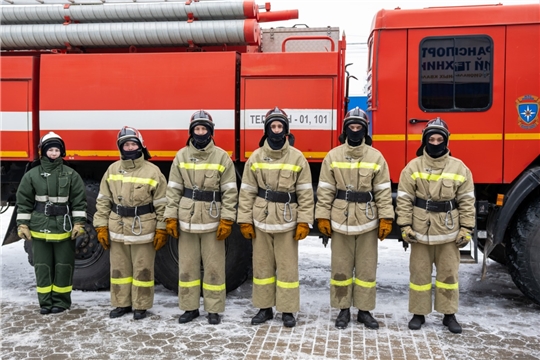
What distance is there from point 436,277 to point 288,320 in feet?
4.44

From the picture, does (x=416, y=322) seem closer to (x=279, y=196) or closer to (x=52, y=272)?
(x=279, y=196)

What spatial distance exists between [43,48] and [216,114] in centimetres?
204

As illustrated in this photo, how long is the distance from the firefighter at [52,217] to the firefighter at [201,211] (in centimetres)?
105

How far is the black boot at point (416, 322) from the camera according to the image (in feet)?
14.8

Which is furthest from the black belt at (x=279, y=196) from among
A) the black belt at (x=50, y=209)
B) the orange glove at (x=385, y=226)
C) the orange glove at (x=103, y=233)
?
the black belt at (x=50, y=209)

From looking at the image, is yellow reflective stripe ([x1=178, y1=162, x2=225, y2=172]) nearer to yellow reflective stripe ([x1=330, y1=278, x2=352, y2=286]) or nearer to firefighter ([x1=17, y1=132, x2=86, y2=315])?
firefighter ([x1=17, y1=132, x2=86, y2=315])

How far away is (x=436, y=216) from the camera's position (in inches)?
Answer: 173

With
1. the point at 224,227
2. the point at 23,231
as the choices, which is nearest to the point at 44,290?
the point at 23,231

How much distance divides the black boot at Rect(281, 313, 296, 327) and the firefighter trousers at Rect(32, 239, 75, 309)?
2118 mm

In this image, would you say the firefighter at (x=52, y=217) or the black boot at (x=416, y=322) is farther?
the firefighter at (x=52, y=217)

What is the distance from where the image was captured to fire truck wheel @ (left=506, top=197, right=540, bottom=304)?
472cm

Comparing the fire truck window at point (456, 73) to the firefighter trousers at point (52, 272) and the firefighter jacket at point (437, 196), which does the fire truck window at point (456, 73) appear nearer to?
the firefighter jacket at point (437, 196)

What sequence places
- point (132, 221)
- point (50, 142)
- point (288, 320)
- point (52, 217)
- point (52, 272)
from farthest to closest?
point (52, 272) → point (52, 217) → point (50, 142) → point (132, 221) → point (288, 320)

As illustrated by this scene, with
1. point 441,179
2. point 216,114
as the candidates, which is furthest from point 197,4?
point 441,179
